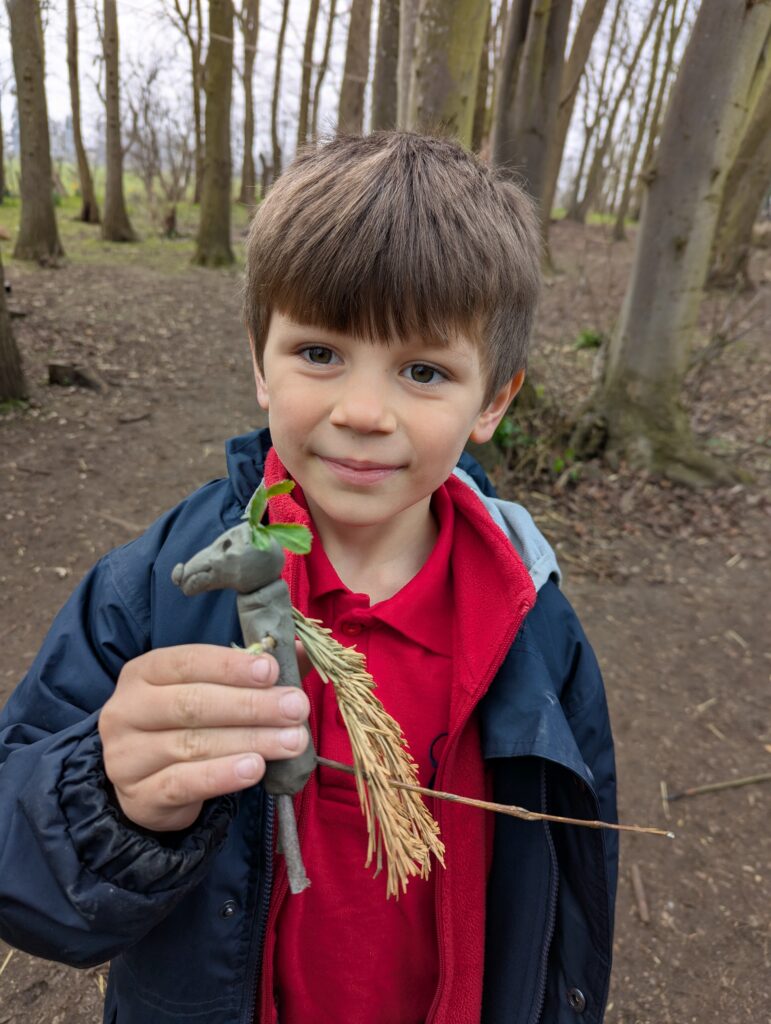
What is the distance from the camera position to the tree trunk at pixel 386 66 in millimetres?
8688

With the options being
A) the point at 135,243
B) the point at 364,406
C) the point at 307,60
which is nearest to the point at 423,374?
the point at 364,406

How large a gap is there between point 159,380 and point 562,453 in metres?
4.77

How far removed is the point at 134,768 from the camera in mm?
1058

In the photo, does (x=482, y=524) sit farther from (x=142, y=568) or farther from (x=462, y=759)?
(x=142, y=568)

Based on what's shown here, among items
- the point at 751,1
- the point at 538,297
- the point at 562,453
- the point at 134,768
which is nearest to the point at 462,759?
the point at 134,768

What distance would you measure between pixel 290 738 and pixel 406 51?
5789mm

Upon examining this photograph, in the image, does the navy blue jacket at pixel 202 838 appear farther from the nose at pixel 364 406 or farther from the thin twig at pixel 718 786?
the thin twig at pixel 718 786

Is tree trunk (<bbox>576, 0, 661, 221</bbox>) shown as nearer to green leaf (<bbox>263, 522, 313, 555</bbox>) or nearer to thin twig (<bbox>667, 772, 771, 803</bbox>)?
thin twig (<bbox>667, 772, 771, 803</bbox>)

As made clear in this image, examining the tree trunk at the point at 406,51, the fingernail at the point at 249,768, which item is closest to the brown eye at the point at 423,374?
the fingernail at the point at 249,768

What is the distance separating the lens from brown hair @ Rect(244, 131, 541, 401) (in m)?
1.32

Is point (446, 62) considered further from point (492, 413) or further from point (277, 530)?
point (277, 530)

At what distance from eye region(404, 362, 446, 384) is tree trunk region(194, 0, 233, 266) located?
1358 cm

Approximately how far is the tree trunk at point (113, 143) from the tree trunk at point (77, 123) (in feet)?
7.42

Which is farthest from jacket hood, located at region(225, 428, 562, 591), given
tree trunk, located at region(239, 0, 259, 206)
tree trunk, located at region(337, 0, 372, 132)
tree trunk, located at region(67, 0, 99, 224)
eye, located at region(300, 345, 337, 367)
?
tree trunk, located at region(67, 0, 99, 224)
